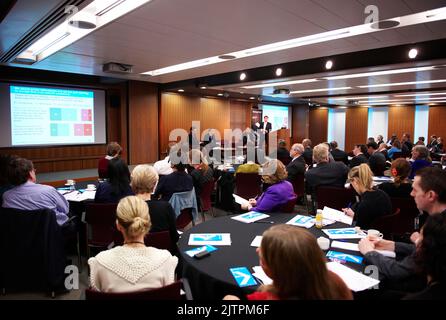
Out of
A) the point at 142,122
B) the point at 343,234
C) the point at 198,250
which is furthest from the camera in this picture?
the point at 142,122

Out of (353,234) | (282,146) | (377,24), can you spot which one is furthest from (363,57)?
(353,234)

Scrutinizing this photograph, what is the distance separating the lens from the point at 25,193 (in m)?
2.95

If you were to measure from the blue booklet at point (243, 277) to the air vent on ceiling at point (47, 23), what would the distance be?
3.33 metres

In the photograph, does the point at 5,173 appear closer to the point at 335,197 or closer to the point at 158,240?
the point at 158,240

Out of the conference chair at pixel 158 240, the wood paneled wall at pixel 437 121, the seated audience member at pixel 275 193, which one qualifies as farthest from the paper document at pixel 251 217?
the wood paneled wall at pixel 437 121

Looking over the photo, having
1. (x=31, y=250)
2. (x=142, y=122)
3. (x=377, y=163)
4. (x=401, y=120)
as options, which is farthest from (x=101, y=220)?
(x=401, y=120)

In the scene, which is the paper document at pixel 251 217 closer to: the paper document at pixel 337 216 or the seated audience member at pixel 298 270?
the paper document at pixel 337 216

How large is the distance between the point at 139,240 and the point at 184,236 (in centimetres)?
73

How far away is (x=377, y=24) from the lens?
4.16 meters

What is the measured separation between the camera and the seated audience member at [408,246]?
71.7 inches

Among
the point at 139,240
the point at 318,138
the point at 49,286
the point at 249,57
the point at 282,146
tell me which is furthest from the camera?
the point at 318,138

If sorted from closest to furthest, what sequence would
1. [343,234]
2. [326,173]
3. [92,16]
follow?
[343,234], [92,16], [326,173]

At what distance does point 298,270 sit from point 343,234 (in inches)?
63.0
